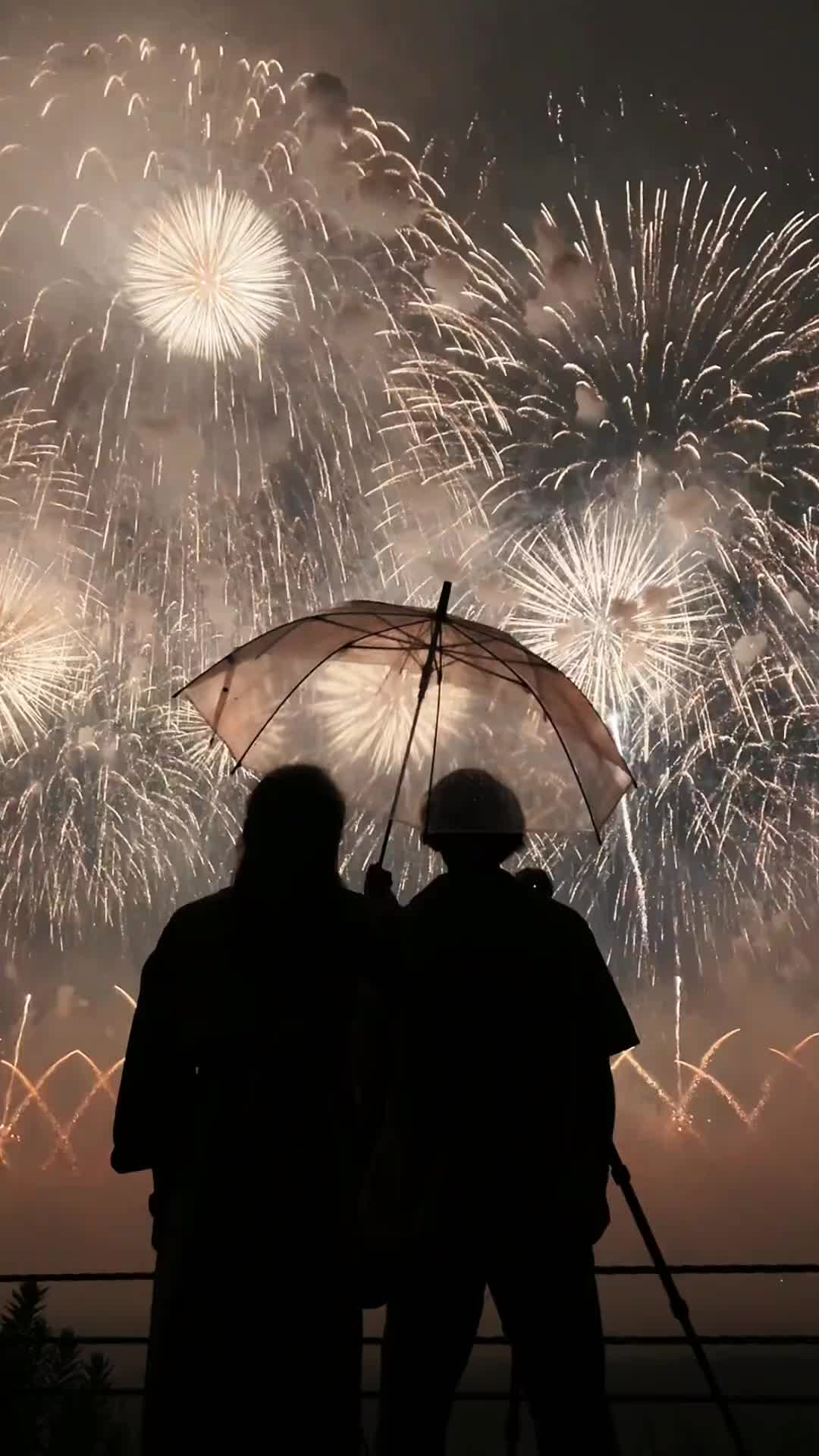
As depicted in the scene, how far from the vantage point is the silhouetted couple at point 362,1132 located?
2355 mm

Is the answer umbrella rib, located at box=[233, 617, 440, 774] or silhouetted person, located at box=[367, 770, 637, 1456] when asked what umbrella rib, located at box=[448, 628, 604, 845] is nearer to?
umbrella rib, located at box=[233, 617, 440, 774]

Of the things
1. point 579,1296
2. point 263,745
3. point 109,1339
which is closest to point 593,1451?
point 579,1296

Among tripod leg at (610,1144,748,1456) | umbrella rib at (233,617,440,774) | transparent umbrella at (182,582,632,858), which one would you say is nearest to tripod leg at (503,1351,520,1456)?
tripod leg at (610,1144,748,1456)

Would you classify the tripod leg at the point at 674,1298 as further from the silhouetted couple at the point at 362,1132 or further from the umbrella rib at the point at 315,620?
the umbrella rib at the point at 315,620

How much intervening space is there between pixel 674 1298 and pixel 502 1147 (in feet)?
3.88

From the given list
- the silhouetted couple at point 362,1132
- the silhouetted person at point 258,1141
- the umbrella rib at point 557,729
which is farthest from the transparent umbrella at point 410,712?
the silhouetted person at point 258,1141

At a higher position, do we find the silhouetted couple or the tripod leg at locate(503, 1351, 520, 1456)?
the silhouetted couple

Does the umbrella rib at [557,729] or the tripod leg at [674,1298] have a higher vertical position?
the umbrella rib at [557,729]

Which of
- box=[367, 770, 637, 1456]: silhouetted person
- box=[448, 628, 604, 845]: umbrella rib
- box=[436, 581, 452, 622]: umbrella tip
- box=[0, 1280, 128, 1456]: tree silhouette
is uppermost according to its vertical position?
box=[436, 581, 452, 622]: umbrella tip

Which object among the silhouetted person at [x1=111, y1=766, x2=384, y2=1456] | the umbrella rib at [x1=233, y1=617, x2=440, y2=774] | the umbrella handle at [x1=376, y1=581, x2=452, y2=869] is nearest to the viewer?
the silhouetted person at [x1=111, y1=766, x2=384, y2=1456]

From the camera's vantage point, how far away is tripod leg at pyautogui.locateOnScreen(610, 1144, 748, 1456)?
3.38m

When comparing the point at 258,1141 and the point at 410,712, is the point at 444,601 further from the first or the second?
the point at 258,1141

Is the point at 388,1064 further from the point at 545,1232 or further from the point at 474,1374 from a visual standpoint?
the point at 474,1374

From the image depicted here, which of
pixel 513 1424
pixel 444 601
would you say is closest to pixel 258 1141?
pixel 513 1424
